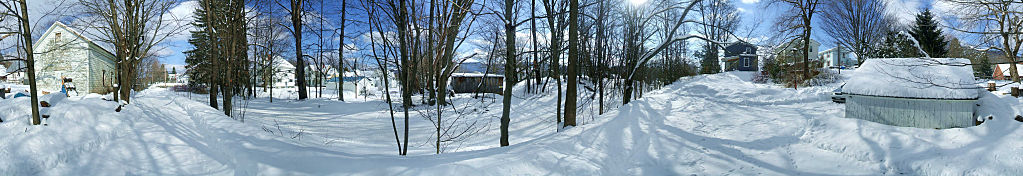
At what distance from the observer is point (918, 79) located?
250 inches

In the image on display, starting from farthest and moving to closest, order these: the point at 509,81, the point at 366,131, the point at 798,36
Result: the point at 798,36 → the point at 366,131 → the point at 509,81

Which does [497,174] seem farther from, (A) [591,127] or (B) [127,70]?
(B) [127,70]

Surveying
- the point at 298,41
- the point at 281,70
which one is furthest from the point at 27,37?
the point at 281,70

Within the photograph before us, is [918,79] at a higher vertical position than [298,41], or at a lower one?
lower

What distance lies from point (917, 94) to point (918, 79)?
41 cm

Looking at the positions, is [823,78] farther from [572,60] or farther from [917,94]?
[572,60]

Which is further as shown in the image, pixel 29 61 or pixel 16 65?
pixel 16 65

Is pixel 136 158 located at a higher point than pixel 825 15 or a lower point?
lower

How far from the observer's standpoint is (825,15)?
23.4 m

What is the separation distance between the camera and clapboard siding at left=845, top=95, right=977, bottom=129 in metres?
5.88

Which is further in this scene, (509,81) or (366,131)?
(366,131)

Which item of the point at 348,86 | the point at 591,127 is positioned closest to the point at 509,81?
the point at 591,127

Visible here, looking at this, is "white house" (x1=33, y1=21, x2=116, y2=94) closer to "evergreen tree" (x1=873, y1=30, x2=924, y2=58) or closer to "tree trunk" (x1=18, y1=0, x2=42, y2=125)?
"tree trunk" (x1=18, y1=0, x2=42, y2=125)

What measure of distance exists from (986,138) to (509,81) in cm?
573
